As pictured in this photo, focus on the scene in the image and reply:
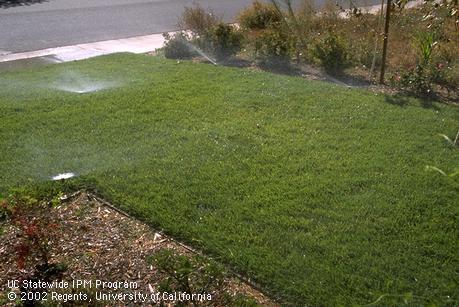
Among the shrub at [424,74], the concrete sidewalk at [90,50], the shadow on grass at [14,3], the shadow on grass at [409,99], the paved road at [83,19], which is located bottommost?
the shadow on grass at [409,99]

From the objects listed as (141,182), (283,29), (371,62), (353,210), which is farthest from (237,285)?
(283,29)

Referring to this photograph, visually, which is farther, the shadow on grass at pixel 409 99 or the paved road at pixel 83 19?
the paved road at pixel 83 19

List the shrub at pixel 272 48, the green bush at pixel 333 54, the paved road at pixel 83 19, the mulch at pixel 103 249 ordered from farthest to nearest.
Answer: the paved road at pixel 83 19
the shrub at pixel 272 48
the green bush at pixel 333 54
the mulch at pixel 103 249

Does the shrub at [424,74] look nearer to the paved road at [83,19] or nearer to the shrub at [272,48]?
the shrub at [272,48]

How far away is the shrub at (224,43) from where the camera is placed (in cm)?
955

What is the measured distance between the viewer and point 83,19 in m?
13.3

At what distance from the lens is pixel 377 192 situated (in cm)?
477

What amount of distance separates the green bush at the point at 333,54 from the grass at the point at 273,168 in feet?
2.60

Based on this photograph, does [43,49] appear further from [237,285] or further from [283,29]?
[237,285]

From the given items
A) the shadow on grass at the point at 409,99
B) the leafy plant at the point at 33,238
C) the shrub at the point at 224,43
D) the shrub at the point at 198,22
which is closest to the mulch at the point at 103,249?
the leafy plant at the point at 33,238

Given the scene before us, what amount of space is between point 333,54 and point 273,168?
12.8 feet

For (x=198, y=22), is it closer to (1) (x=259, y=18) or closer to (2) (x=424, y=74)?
(1) (x=259, y=18)

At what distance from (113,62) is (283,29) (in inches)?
123

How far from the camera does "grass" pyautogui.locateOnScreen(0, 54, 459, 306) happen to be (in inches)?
151
